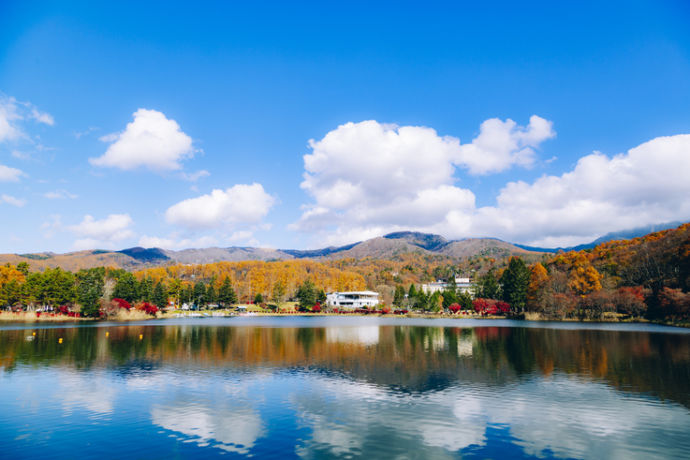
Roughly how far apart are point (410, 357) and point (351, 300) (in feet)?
388

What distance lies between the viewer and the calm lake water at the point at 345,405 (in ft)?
43.2

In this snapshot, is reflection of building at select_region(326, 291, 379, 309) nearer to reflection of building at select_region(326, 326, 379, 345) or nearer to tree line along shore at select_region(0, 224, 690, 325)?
tree line along shore at select_region(0, 224, 690, 325)

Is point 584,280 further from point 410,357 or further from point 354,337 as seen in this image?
point 410,357

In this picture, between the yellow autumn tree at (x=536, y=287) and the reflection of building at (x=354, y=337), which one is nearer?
the reflection of building at (x=354, y=337)

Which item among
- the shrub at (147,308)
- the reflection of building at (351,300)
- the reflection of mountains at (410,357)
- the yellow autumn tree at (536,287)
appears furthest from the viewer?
the reflection of building at (351,300)

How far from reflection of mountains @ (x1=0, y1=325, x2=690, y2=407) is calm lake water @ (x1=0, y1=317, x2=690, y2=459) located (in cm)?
22

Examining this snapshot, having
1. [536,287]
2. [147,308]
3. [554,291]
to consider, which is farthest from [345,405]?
[147,308]

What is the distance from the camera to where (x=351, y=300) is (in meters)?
148

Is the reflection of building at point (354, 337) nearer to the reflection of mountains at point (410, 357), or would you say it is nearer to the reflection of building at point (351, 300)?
the reflection of mountains at point (410, 357)

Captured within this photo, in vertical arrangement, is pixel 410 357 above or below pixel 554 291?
below

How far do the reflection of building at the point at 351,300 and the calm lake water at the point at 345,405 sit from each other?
377ft

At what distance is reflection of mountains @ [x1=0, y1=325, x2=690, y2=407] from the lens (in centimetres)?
2353

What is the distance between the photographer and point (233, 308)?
138 meters

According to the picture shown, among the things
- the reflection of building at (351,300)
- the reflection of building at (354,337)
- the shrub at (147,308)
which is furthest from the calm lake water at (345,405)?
the reflection of building at (351,300)
